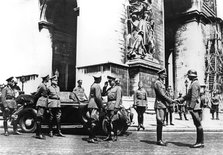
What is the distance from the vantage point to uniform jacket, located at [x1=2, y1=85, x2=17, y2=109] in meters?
8.39

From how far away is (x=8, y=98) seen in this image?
852 centimetres

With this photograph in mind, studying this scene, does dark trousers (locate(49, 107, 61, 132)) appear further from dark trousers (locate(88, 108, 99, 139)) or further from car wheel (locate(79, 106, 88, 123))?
dark trousers (locate(88, 108, 99, 139))

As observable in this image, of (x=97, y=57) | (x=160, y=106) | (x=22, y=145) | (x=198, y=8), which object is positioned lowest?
(x=22, y=145)

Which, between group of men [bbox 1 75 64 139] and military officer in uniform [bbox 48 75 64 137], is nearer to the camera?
group of men [bbox 1 75 64 139]

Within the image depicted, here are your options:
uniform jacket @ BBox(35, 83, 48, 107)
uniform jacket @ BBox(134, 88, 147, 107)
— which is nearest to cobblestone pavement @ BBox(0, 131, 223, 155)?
uniform jacket @ BBox(35, 83, 48, 107)

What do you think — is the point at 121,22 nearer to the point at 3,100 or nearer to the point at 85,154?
the point at 3,100

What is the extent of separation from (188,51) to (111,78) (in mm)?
13487

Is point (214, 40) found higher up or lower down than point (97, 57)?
higher up

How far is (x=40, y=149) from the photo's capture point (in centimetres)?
586

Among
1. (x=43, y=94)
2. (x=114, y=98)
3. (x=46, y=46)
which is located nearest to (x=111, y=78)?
(x=114, y=98)

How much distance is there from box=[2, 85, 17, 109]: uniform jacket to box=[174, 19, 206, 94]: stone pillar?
46.1 ft

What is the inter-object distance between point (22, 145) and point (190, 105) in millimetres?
3988

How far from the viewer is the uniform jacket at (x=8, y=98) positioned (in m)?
8.39

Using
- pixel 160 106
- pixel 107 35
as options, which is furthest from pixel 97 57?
pixel 160 106
